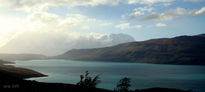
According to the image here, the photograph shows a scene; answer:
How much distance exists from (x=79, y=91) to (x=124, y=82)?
1998 cm

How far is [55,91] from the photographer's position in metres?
82.2

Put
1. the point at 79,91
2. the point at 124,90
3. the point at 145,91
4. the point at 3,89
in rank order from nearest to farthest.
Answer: the point at 3,89
the point at 79,91
the point at 124,90
the point at 145,91

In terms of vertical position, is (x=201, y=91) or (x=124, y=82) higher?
(x=124, y=82)

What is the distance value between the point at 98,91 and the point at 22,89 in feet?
95.3

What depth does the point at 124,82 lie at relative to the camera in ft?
316

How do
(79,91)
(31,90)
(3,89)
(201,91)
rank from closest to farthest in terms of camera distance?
(3,89) → (31,90) → (79,91) → (201,91)

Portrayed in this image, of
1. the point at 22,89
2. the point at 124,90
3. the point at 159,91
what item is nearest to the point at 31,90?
the point at 22,89

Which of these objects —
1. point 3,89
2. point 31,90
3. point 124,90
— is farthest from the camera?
point 124,90

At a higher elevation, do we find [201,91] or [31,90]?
[31,90]

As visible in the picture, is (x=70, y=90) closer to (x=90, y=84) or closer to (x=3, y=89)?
(x=90, y=84)

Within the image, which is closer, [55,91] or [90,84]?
[55,91]

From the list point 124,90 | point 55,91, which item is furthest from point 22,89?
point 124,90

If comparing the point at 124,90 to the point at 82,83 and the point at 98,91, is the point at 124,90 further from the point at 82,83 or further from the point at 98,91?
the point at 82,83

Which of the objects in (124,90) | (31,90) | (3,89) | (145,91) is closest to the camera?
(3,89)
